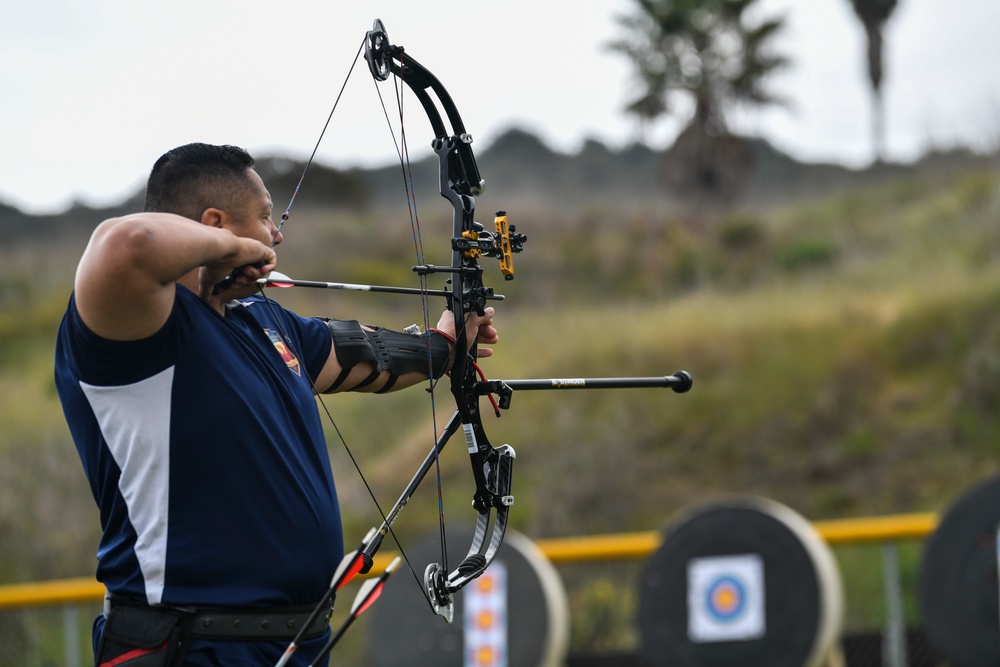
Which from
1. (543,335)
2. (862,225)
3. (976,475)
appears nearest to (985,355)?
(976,475)

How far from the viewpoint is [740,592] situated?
6.44 metres

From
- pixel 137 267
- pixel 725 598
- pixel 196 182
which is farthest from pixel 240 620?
pixel 725 598

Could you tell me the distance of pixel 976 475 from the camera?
33.8 feet

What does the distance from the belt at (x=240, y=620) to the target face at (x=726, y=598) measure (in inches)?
175

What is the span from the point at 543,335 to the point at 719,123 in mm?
7198

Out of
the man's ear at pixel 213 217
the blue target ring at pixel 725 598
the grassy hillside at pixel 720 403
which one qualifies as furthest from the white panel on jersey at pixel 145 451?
the grassy hillside at pixel 720 403

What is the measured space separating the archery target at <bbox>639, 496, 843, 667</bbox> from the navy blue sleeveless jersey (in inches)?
173

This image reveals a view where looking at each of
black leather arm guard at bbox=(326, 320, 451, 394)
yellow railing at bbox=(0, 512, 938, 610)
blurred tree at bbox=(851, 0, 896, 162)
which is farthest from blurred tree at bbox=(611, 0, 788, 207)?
black leather arm guard at bbox=(326, 320, 451, 394)

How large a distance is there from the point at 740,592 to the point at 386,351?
4.17 m

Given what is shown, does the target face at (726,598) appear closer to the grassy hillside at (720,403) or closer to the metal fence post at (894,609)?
the metal fence post at (894,609)

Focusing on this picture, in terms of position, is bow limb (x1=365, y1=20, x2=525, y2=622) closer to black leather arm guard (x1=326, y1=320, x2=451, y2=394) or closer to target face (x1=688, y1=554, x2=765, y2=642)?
black leather arm guard (x1=326, y1=320, x2=451, y2=394)

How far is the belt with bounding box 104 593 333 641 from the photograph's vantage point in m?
2.22

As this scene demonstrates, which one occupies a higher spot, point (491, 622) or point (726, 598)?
point (726, 598)

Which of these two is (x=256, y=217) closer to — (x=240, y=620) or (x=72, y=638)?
(x=240, y=620)
